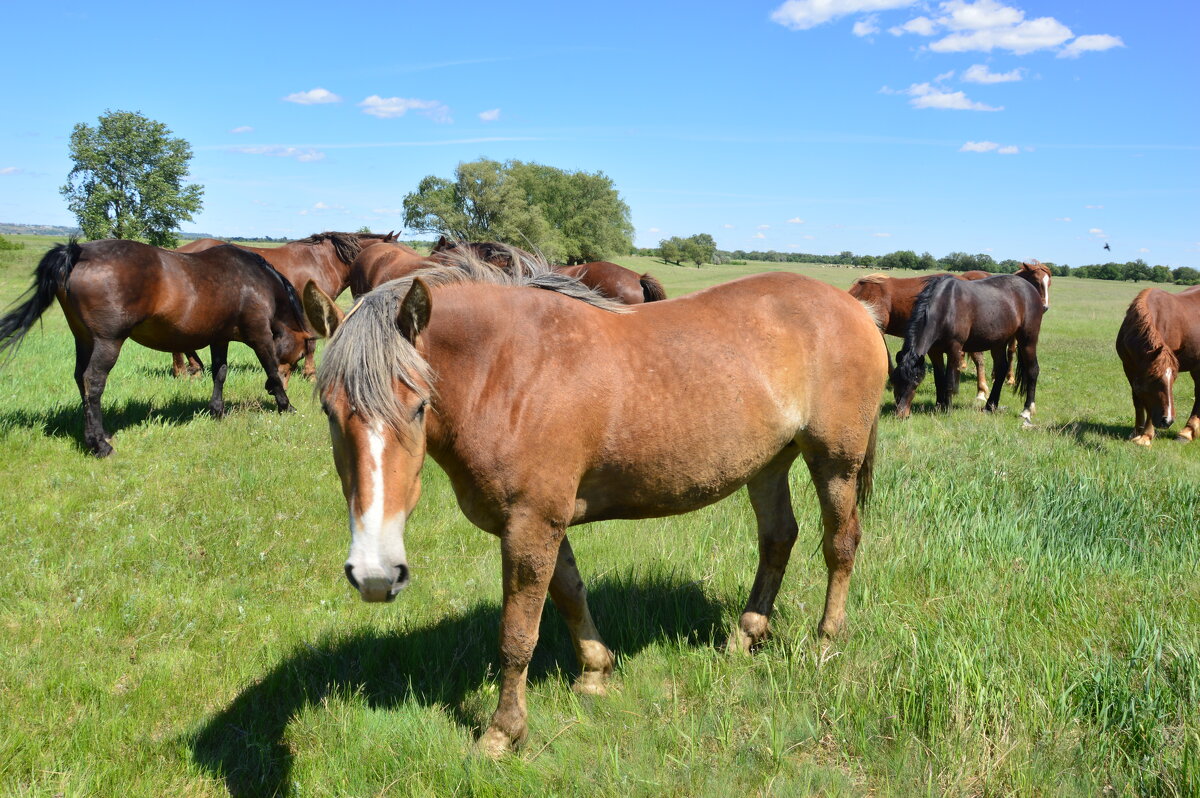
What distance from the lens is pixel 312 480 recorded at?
21.7 feet

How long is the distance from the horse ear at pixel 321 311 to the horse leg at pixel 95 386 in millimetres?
5999

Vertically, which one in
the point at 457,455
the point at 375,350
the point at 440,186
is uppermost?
the point at 440,186

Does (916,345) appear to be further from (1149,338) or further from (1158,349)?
(1158,349)

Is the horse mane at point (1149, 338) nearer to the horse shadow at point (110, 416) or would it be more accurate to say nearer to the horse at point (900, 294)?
the horse at point (900, 294)

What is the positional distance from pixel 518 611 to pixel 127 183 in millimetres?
69890

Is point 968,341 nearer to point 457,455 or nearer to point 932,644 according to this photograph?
point 932,644

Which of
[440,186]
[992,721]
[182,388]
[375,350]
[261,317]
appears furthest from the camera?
[440,186]

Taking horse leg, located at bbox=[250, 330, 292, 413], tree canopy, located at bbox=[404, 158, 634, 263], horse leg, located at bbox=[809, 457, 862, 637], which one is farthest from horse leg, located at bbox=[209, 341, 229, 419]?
tree canopy, located at bbox=[404, 158, 634, 263]

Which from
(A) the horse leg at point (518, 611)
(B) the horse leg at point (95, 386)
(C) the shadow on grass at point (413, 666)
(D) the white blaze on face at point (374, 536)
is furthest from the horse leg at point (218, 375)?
(D) the white blaze on face at point (374, 536)

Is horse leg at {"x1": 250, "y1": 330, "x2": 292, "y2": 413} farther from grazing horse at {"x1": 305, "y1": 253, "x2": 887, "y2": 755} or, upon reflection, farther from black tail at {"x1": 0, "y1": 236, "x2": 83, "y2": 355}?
grazing horse at {"x1": 305, "y1": 253, "x2": 887, "y2": 755}

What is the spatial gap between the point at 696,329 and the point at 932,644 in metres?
1.98

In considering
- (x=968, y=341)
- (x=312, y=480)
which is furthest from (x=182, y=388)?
(x=968, y=341)

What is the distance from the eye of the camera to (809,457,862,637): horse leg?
146 inches

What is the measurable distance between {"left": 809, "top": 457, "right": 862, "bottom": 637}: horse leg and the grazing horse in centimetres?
1
